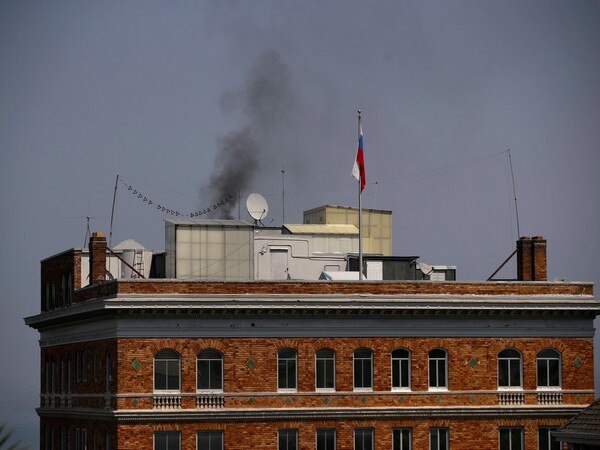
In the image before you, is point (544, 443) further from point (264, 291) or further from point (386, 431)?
point (264, 291)

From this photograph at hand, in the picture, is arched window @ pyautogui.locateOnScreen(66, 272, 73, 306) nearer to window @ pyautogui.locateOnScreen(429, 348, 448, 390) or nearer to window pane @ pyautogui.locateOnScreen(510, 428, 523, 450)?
window @ pyautogui.locateOnScreen(429, 348, 448, 390)

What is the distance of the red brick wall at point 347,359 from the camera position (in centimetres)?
6631

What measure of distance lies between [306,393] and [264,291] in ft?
16.5

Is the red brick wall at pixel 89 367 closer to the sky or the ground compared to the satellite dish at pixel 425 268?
closer to the ground

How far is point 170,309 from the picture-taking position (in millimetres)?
66188

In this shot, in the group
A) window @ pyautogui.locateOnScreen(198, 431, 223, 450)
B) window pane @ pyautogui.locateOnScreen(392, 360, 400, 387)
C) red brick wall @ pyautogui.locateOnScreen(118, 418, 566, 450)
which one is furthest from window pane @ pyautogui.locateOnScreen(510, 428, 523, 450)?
window @ pyautogui.locateOnScreen(198, 431, 223, 450)

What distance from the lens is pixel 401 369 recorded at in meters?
69.7

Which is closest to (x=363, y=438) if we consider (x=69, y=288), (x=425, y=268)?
(x=425, y=268)

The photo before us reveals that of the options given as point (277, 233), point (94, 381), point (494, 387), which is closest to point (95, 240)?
point (94, 381)

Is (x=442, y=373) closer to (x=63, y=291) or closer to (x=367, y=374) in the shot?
(x=367, y=374)

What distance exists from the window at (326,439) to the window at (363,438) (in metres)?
1.09

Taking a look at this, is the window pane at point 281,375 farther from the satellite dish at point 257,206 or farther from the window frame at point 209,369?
the satellite dish at point 257,206

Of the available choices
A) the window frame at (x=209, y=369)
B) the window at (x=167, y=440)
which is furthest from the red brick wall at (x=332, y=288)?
the window at (x=167, y=440)

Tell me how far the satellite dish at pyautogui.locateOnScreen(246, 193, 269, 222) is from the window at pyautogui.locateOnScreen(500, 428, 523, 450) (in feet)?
61.9
